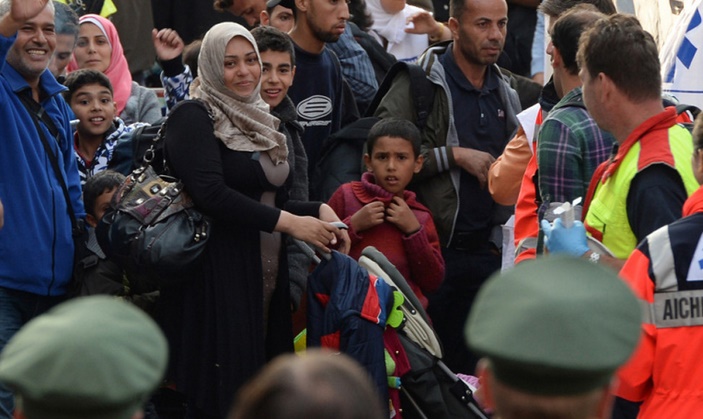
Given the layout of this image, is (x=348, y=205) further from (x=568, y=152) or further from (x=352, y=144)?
(x=568, y=152)

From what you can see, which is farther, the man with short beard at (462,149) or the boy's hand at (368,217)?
the man with short beard at (462,149)

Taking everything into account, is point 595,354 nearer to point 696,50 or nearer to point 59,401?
point 59,401

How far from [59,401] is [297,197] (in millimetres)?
4342

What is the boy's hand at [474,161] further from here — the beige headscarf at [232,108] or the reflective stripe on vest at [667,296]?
the reflective stripe on vest at [667,296]

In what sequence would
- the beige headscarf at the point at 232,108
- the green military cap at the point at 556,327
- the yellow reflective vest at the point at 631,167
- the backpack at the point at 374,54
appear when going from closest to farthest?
the green military cap at the point at 556,327
the yellow reflective vest at the point at 631,167
the beige headscarf at the point at 232,108
the backpack at the point at 374,54

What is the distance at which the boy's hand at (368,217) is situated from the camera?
6.66 meters

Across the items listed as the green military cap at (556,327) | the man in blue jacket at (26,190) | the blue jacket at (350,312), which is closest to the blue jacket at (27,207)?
the man in blue jacket at (26,190)

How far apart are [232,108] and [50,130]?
839mm

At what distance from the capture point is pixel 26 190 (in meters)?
5.77

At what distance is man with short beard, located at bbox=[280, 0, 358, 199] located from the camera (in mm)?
7238

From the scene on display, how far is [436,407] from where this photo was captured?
Answer: 6.22 meters

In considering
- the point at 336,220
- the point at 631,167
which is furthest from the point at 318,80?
the point at 631,167

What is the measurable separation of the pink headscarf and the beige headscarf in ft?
6.08

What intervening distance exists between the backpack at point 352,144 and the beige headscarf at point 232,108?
112cm
